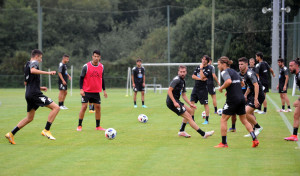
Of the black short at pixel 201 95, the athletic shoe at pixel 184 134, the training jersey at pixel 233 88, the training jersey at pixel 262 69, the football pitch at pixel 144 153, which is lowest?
the football pitch at pixel 144 153

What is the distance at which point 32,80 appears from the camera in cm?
914

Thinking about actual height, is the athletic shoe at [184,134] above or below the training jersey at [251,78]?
below

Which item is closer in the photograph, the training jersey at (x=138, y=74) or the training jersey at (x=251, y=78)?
the training jersey at (x=251, y=78)

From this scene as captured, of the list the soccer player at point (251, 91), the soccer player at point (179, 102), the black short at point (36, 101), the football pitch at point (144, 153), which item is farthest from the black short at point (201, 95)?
the black short at point (36, 101)

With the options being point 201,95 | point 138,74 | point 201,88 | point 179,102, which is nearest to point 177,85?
point 179,102

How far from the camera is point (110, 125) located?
40.2 feet

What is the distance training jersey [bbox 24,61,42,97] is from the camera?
29.7 ft

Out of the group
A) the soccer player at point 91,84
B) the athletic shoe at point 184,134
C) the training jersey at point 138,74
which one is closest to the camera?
the athletic shoe at point 184,134

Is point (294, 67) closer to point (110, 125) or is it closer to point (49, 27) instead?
point (110, 125)

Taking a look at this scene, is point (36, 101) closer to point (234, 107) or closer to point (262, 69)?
point (234, 107)

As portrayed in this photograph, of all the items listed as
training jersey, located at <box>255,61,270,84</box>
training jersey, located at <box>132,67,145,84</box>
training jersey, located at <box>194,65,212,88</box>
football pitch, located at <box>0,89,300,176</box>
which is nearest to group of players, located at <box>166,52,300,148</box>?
training jersey, located at <box>194,65,212,88</box>

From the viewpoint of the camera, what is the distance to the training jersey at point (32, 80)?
9.05 metres

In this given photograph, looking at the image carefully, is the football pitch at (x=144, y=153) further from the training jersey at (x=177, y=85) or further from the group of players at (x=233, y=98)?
the training jersey at (x=177, y=85)

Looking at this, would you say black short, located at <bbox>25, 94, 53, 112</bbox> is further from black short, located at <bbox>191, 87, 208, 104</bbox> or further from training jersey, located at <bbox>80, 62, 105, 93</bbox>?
black short, located at <bbox>191, 87, 208, 104</bbox>
